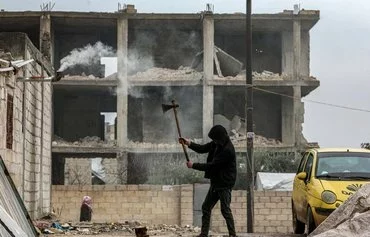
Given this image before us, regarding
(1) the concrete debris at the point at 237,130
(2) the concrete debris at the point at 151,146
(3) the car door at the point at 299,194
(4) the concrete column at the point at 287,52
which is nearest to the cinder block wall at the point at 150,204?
(3) the car door at the point at 299,194

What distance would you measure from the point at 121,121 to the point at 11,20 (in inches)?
336

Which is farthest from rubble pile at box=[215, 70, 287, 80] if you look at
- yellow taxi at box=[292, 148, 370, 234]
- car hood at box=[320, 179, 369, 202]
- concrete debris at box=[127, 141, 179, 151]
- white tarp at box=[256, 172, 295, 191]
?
car hood at box=[320, 179, 369, 202]

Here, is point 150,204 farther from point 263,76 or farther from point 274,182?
point 263,76

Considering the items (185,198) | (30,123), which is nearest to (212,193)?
(30,123)

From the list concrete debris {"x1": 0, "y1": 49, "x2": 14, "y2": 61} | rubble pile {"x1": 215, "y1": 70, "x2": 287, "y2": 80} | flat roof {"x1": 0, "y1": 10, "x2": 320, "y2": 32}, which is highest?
flat roof {"x1": 0, "y1": 10, "x2": 320, "y2": 32}

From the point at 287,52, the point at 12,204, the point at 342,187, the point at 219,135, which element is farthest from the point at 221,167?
the point at 287,52

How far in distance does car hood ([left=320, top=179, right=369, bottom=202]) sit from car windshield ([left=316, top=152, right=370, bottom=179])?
0.22m

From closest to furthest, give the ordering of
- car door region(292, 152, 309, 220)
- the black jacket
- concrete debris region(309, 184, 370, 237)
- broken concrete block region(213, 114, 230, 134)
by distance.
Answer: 1. concrete debris region(309, 184, 370, 237)
2. the black jacket
3. car door region(292, 152, 309, 220)
4. broken concrete block region(213, 114, 230, 134)

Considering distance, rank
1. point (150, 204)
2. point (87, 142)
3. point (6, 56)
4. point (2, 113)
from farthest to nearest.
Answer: point (87, 142) < point (150, 204) < point (6, 56) < point (2, 113)

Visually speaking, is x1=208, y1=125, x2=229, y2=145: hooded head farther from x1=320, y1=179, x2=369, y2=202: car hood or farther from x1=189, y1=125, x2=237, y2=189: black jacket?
x1=320, y1=179, x2=369, y2=202: car hood

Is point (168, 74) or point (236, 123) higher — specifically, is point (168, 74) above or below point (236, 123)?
above

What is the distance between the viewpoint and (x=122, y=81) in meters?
35.5

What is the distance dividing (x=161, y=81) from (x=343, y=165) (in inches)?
962

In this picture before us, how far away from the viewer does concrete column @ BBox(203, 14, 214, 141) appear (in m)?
35.3
